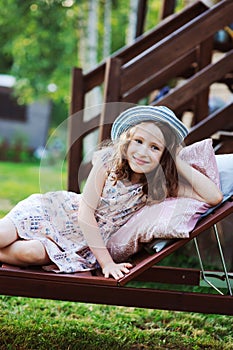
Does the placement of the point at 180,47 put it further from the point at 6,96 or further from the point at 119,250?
the point at 6,96

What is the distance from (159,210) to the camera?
3031mm

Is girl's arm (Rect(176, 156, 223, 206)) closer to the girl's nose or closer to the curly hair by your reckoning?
the curly hair

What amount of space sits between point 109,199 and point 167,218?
0.32 meters

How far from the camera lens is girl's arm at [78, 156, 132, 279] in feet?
9.76

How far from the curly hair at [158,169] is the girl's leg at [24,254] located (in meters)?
0.49

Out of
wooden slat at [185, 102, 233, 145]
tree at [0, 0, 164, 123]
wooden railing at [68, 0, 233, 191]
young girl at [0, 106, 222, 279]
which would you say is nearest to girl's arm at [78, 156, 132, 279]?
young girl at [0, 106, 222, 279]

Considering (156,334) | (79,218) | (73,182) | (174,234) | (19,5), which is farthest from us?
(19,5)

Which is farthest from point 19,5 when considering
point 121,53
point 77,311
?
point 77,311

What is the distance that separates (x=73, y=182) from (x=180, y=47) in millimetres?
1211

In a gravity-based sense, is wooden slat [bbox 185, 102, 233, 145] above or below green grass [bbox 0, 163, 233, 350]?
above

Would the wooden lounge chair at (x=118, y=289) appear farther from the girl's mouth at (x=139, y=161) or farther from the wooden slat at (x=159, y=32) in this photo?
the wooden slat at (x=159, y=32)

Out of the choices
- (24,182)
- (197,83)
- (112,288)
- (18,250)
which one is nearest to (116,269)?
(112,288)

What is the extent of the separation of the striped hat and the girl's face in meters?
0.04

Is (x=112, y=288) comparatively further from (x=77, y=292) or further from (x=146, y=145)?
(x=146, y=145)
